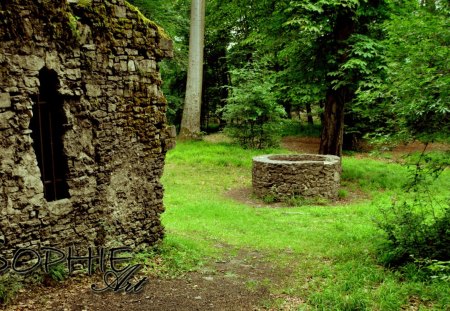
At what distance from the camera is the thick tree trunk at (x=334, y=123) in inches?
650

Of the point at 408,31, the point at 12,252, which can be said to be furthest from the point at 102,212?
the point at 408,31

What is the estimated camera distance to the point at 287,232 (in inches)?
397

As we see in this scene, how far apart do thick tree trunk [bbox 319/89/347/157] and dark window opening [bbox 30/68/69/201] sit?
39.7 feet

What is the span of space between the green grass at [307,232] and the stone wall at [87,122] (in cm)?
148

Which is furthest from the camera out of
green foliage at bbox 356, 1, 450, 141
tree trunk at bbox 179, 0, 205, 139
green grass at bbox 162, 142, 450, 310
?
tree trunk at bbox 179, 0, 205, 139

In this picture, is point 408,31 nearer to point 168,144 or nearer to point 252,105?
point 168,144

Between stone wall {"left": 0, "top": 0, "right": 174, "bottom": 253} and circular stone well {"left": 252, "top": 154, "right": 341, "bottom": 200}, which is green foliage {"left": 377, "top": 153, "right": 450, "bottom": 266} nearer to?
stone wall {"left": 0, "top": 0, "right": 174, "bottom": 253}

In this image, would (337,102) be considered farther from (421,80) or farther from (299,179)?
(421,80)

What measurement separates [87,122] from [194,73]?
14704 millimetres

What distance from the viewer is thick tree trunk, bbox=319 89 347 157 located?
54.2 feet

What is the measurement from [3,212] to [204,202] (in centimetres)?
745

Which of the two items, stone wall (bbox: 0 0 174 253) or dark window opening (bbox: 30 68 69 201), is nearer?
stone wall (bbox: 0 0 174 253)

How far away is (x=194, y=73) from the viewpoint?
20.9 m

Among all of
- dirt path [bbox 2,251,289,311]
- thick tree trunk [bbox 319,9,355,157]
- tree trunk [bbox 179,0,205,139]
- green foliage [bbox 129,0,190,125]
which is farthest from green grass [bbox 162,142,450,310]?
green foliage [bbox 129,0,190,125]
